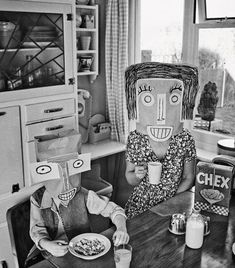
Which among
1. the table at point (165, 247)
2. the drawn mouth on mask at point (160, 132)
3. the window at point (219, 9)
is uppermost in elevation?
the window at point (219, 9)

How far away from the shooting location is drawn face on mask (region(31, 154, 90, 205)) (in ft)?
5.28

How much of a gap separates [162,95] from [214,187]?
55 cm

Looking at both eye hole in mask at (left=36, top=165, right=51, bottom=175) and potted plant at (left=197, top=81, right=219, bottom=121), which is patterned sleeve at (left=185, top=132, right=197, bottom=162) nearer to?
eye hole in mask at (left=36, top=165, right=51, bottom=175)

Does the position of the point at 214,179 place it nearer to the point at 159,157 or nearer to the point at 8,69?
the point at 159,157

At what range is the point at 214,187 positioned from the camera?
1.78m

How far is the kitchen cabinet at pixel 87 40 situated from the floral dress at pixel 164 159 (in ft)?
3.38

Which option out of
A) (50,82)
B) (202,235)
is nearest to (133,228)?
(202,235)

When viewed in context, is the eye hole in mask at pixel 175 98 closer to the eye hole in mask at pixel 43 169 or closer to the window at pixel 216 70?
the eye hole in mask at pixel 43 169

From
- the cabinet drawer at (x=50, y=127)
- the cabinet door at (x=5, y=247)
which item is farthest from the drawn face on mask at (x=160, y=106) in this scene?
the cabinet door at (x=5, y=247)

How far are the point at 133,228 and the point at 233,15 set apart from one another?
1.78 m

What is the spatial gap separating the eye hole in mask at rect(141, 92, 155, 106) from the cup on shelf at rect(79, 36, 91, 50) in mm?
1068

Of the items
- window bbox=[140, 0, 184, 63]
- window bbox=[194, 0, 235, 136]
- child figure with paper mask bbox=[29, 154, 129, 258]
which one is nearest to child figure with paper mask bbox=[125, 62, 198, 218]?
child figure with paper mask bbox=[29, 154, 129, 258]

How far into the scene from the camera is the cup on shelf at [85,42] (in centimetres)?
285

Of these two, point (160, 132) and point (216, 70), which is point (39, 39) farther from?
point (216, 70)
